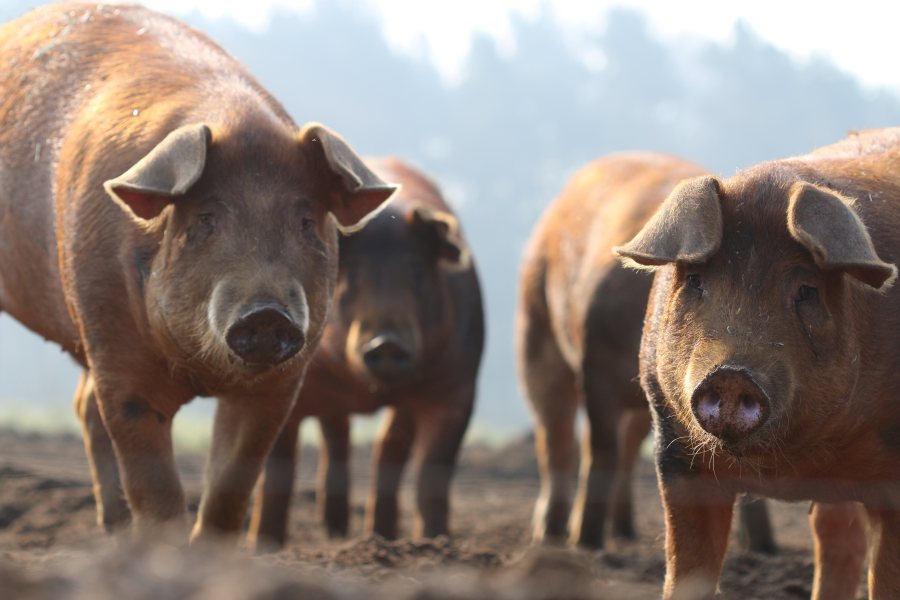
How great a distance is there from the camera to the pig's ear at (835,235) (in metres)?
4.35

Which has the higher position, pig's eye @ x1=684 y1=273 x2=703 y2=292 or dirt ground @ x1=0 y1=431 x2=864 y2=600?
pig's eye @ x1=684 y1=273 x2=703 y2=292

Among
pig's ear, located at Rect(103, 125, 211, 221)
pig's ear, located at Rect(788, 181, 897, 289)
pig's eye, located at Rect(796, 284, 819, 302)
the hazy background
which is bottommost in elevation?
pig's eye, located at Rect(796, 284, 819, 302)

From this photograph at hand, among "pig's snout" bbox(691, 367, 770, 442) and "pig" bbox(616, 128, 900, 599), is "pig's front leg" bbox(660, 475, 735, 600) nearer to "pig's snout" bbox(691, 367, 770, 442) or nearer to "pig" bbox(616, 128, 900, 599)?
"pig" bbox(616, 128, 900, 599)

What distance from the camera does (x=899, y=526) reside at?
4.72 meters

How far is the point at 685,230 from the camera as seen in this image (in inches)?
182

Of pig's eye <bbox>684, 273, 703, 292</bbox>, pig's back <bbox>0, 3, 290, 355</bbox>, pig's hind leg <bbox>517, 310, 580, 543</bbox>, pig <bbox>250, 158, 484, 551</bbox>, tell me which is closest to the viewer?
pig's eye <bbox>684, 273, 703, 292</bbox>

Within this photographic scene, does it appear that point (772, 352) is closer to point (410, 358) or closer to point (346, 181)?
point (346, 181)

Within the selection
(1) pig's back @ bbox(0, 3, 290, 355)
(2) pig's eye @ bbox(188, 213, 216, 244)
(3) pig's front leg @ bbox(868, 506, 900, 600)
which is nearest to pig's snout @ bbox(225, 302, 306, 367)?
(2) pig's eye @ bbox(188, 213, 216, 244)

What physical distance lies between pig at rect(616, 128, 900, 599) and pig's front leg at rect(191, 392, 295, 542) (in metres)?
1.49

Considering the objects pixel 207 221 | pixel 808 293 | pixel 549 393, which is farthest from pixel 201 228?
pixel 549 393

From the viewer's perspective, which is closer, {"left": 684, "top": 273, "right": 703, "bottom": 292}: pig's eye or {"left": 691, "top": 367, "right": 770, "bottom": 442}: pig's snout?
{"left": 691, "top": 367, "right": 770, "bottom": 442}: pig's snout

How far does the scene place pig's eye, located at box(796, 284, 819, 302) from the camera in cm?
455

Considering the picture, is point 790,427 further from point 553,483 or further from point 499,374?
point 499,374

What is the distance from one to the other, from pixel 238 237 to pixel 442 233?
3557 mm
